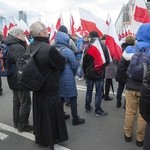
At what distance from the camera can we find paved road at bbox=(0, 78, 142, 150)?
4.43 m

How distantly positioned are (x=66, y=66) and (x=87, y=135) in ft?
4.20

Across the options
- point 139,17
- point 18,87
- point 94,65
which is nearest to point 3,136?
point 18,87

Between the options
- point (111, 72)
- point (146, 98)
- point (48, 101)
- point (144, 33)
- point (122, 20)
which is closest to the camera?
point (146, 98)

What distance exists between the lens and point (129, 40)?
5812 mm

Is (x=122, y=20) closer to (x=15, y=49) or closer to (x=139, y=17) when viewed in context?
(x=139, y=17)

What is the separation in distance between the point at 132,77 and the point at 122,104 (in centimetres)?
265

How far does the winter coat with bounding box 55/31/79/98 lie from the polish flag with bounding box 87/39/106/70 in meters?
0.53

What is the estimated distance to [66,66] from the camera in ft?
16.5

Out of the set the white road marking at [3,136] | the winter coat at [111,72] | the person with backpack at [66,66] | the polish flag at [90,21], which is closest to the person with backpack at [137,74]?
the person with backpack at [66,66]

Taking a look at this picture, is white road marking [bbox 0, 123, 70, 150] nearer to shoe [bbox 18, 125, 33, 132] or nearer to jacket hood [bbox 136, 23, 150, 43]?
shoe [bbox 18, 125, 33, 132]

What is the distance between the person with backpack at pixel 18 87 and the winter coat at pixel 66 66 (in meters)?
0.64

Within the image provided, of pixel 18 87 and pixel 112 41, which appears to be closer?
pixel 18 87

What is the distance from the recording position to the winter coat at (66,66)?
16.3ft

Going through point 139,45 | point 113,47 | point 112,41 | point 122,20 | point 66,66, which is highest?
point 139,45
